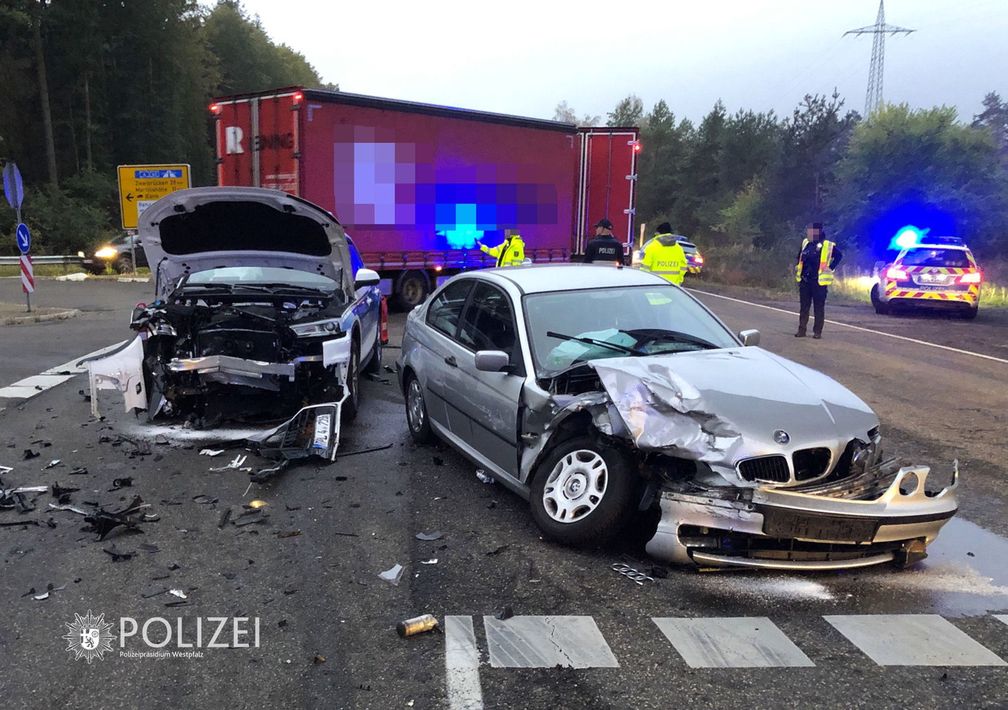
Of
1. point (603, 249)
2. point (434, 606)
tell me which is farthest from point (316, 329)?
point (603, 249)

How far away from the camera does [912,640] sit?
10.9 feet

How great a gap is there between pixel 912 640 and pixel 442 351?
138 inches

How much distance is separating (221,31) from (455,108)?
48.5 meters

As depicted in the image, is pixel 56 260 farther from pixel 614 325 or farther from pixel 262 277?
pixel 614 325

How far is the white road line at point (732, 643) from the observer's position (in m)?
3.14

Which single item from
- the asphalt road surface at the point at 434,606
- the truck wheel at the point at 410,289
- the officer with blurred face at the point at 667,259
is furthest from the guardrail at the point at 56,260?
the asphalt road surface at the point at 434,606

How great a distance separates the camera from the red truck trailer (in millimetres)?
12953

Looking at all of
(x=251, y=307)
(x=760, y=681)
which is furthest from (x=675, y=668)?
(x=251, y=307)

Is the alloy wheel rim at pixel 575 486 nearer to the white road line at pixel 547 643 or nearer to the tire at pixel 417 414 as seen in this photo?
the white road line at pixel 547 643

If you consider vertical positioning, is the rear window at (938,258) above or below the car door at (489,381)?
above

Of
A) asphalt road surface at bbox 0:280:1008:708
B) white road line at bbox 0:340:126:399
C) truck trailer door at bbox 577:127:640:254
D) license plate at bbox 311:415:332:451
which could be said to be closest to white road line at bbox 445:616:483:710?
asphalt road surface at bbox 0:280:1008:708

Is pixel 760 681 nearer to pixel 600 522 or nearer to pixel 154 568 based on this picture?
pixel 600 522

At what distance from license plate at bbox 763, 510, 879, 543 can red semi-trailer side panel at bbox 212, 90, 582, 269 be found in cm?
1081

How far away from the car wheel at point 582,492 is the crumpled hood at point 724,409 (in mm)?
241
